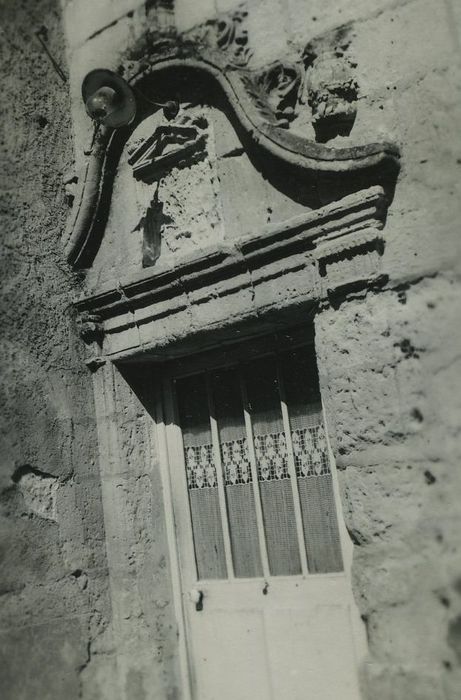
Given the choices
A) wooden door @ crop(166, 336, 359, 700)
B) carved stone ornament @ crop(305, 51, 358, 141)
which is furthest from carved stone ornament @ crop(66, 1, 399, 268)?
wooden door @ crop(166, 336, 359, 700)

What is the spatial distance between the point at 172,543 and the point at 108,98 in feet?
7.12

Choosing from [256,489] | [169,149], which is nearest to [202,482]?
[256,489]

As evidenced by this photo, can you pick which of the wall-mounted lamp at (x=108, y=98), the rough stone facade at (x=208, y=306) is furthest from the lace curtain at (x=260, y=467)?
the wall-mounted lamp at (x=108, y=98)

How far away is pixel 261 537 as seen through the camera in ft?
9.87

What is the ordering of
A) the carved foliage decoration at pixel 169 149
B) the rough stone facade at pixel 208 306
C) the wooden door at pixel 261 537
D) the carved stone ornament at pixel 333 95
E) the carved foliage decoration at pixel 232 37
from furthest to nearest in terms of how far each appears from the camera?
1. the carved foliage decoration at pixel 169 149
2. the carved foliage decoration at pixel 232 37
3. the wooden door at pixel 261 537
4. the carved stone ornament at pixel 333 95
5. the rough stone facade at pixel 208 306

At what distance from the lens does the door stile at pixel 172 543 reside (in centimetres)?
307

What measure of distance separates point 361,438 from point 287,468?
539mm

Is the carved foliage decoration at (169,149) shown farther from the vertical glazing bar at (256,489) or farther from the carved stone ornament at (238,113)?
the vertical glazing bar at (256,489)

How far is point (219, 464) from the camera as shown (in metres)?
3.16

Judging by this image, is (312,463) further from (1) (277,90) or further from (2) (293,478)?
(1) (277,90)

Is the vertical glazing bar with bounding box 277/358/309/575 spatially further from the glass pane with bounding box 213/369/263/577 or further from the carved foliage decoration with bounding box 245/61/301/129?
the carved foliage decoration with bounding box 245/61/301/129

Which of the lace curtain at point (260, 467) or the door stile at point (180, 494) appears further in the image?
the door stile at point (180, 494)

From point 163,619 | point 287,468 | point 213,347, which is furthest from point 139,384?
point 163,619

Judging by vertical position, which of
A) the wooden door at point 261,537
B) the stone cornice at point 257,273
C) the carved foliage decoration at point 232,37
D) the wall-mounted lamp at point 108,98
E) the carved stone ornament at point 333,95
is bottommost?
the wooden door at point 261,537
